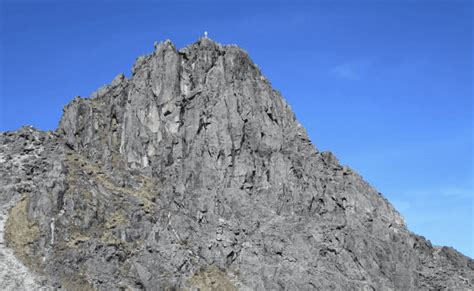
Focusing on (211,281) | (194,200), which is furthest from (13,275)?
(194,200)

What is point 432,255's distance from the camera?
4446 inches

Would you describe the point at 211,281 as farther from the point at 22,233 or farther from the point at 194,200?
the point at 22,233

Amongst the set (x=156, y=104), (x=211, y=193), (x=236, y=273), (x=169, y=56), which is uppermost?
(x=169, y=56)

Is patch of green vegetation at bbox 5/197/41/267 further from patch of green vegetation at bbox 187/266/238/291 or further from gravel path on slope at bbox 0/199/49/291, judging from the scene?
patch of green vegetation at bbox 187/266/238/291

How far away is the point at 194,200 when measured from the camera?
4117 inches

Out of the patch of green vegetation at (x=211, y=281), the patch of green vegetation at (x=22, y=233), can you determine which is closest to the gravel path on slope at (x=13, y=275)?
the patch of green vegetation at (x=22, y=233)

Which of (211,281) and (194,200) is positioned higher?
(194,200)

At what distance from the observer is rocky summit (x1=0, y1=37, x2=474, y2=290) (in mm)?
92750

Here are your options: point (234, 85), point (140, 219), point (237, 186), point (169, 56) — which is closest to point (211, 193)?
point (237, 186)

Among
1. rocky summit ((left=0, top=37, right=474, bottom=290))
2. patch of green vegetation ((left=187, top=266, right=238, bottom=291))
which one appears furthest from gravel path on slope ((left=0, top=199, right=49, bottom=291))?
patch of green vegetation ((left=187, top=266, right=238, bottom=291))

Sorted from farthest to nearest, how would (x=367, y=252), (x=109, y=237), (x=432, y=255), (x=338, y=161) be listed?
(x=338, y=161)
(x=432, y=255)
(x=367, y=252)
(x=109, y=237)

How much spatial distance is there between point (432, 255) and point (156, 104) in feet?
171

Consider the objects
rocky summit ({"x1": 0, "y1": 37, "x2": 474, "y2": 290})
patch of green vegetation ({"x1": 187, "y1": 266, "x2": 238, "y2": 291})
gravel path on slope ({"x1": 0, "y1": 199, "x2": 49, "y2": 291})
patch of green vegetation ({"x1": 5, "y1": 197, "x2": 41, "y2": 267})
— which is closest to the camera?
gravel path on slope ({"x1": 0, "y1": 199, "x2": 49, "y2": 291})

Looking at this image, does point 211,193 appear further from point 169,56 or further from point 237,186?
point 169,56
